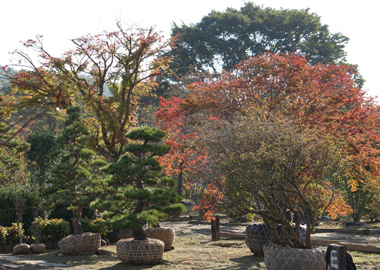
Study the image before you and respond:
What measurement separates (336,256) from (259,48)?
30.2m

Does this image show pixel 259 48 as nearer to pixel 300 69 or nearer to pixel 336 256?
pixel 300 69

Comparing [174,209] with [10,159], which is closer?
[174,209]

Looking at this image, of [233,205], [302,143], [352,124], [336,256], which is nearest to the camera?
[336,256]

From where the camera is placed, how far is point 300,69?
11.9 meters

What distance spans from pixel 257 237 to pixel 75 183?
19.1 ft

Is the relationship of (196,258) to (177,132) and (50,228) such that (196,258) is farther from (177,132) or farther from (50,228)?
(50,228)

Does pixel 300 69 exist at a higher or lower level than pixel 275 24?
lower

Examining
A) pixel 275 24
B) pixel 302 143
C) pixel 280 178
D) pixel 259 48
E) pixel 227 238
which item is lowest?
pixel 227 238

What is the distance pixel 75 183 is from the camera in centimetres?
1169

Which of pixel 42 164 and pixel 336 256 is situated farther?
pixel 42 164

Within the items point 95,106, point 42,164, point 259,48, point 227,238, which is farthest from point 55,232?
point 259,48

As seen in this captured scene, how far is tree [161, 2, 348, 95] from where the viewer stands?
33312mm

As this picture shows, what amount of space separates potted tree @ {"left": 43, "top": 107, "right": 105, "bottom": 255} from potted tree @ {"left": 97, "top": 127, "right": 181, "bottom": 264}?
109 cm

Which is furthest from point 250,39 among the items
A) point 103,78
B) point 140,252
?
point 140,252
